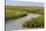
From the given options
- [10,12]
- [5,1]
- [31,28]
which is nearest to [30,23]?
[31,28]

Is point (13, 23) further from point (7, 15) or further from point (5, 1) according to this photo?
point (5, 1)

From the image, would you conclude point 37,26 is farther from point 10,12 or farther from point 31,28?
point 10,12

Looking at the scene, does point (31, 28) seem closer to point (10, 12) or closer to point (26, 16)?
point (26, 16)

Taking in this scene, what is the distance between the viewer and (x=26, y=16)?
1.09m

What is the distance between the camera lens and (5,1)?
107 centimetres

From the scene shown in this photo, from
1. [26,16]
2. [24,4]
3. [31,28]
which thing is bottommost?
[31,28]

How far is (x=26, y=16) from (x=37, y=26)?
19cm

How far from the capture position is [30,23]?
3.60 ft
